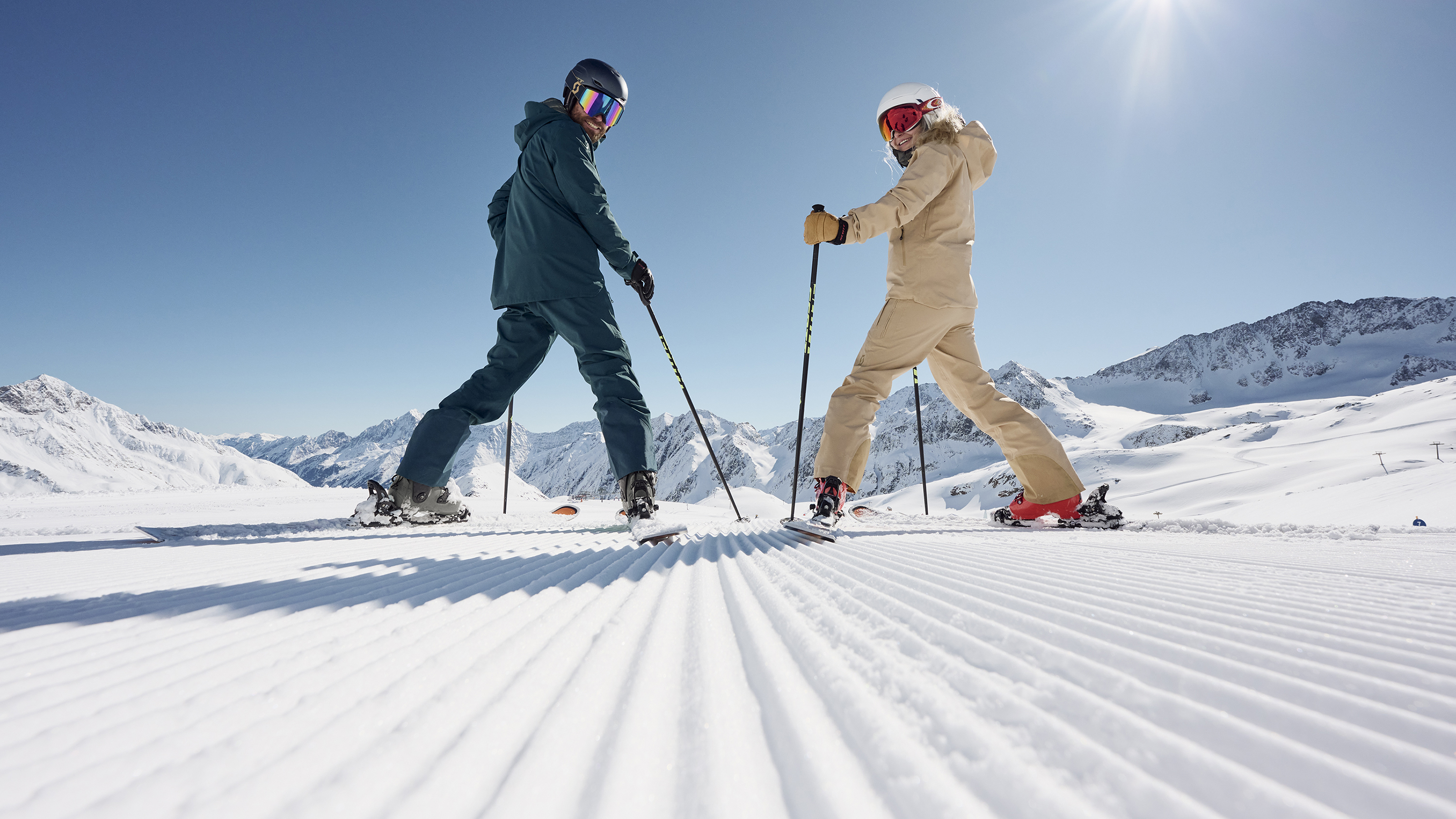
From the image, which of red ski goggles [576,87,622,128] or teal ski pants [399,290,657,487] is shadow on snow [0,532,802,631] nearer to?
teal ski pants [399,290,657,487]

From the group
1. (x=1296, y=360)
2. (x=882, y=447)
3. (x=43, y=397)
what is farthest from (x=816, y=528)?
(x=43, y=397)

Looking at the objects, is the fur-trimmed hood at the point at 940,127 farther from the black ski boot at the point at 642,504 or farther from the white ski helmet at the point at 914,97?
the black ski boot at the point at 642,504

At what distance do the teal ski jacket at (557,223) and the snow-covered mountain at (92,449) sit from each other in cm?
11348

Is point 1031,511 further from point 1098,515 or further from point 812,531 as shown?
point 812,531

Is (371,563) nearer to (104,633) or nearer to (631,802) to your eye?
(104,633)

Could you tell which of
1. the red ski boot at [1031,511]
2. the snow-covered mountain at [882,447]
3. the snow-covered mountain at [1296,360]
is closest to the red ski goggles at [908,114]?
the red ski boot at [1031,511]

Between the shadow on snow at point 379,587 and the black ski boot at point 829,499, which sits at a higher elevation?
the black ski boot at point 829,499

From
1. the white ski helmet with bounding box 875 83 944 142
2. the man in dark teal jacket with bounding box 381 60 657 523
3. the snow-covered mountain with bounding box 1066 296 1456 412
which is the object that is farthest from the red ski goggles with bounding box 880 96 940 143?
the snow-covered mountain with bounding box 1066 296 1456 412

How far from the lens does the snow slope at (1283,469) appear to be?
9.38 meters

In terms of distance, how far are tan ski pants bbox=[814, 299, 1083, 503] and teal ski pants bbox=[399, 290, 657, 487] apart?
34.3 inches

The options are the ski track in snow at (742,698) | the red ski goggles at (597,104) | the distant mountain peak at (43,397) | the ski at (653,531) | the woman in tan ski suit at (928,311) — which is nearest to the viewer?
the ski track in snow at (742,698)

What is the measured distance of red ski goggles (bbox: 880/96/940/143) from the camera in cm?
275

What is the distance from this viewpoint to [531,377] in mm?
2795

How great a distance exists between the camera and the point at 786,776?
41 centimetres
